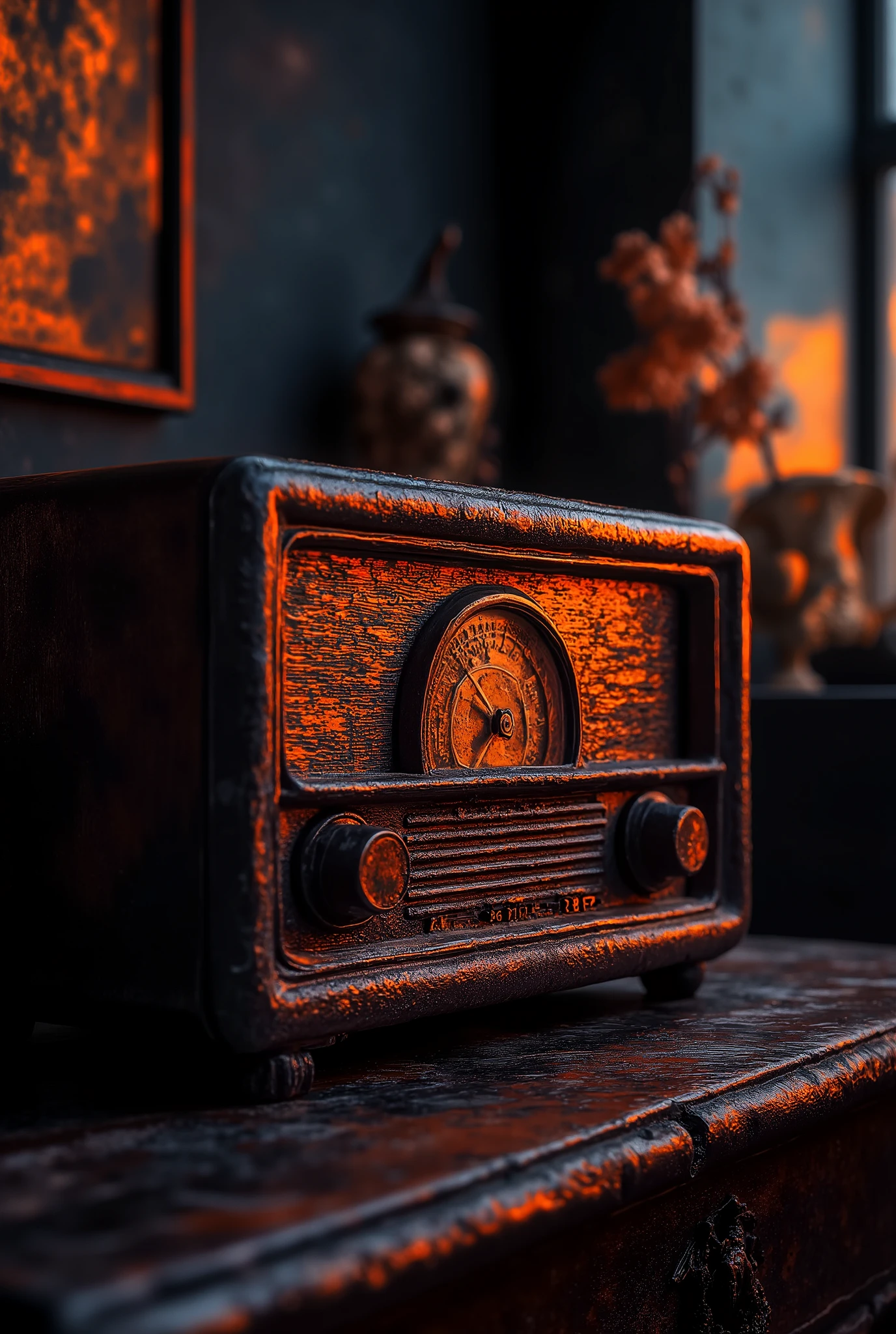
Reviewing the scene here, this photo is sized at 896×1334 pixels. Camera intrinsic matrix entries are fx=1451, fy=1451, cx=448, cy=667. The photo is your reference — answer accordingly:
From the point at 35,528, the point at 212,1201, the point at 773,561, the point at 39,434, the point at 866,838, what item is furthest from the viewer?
the point at 773,561

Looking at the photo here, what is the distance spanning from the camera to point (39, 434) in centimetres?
141

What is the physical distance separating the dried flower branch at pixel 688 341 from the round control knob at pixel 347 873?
1.21 meters

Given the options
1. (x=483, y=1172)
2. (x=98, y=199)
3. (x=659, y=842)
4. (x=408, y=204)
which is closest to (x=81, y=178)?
(x=98, y=199)

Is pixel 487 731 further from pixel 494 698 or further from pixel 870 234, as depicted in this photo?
pixel 870 234

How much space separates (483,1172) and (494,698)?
0.38m

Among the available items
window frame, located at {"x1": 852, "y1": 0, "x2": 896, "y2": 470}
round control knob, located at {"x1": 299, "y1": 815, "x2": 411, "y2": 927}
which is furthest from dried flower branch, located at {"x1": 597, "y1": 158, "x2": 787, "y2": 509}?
round control knob, located at {"x1": 299, "y1": 815, "x2": 411, "y2": 927}

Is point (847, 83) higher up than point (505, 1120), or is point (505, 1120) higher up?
point (847, 83)

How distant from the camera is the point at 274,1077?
828 millimetres

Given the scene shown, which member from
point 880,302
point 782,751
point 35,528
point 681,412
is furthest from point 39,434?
point 880,302

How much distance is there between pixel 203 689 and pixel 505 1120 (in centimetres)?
29

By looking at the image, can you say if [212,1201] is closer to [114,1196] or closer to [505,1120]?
[114,1196]

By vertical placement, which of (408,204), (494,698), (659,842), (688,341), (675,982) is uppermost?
(408,204)

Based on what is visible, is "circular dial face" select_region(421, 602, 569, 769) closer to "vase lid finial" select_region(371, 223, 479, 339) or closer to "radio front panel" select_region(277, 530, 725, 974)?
"radio front panel" select_region(277, 530, 725, 974)

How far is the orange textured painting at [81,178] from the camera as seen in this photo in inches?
54.0
